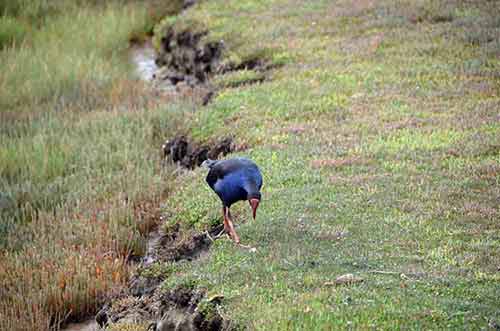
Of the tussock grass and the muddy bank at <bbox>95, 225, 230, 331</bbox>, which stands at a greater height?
the muddy bank at <bbox>95, 225, 230, 331</bbox>

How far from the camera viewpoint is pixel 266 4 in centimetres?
1977

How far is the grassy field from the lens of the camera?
7438 mm

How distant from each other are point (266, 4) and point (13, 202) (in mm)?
9140

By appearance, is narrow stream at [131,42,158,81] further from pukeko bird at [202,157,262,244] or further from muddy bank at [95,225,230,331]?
pukeko bird at [202,157,262,244]

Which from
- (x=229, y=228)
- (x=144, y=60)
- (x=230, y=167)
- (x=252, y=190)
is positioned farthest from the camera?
(x=144, y=60)

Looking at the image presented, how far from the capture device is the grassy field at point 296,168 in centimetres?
744

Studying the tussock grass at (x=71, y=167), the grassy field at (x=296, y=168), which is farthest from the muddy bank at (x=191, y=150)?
the tussock grass at (x=71, y=167)

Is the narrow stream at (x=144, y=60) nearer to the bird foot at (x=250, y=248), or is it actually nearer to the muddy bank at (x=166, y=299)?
the muddy bank at (x=166, y=299)

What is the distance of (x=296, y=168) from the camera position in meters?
10.5

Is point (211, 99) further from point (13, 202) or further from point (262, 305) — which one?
point (262, 305)

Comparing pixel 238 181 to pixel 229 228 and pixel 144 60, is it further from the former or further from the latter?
pixel 144 60

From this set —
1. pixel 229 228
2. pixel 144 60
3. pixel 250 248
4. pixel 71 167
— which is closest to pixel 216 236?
pixel 229 228

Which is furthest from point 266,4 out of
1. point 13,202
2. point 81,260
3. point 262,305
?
point 262,305

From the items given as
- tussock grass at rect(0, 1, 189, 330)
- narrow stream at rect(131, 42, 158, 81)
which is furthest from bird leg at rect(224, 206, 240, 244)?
narrow stream at rect(131, 42, 158, 81)
